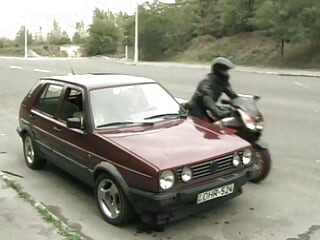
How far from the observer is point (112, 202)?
5.18 metres

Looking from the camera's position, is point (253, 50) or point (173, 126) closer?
point (173, 126)

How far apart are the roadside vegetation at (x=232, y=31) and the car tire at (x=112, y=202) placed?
2581 centimetres

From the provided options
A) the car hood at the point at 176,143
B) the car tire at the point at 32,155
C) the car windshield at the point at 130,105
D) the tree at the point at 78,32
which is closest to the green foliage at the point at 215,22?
the car tire at the point at 32,155

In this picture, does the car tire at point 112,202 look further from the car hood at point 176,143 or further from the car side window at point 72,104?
the car side window at point 72,104

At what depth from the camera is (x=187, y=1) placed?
4878 centimetres

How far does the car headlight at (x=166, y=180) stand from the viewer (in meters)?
4.59

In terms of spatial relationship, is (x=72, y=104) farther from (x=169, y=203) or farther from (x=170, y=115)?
(x=169, y=203)

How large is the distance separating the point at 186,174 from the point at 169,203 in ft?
1.05

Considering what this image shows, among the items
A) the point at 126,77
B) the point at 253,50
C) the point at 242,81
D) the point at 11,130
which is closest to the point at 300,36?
the point at 253,50

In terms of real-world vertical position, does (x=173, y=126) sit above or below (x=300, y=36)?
below

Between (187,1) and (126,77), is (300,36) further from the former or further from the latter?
(126,77)

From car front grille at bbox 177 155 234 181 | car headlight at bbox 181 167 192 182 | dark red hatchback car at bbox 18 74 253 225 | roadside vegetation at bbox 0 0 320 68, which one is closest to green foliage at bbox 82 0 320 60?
roadside vegetation at bbox 0 0 320 68

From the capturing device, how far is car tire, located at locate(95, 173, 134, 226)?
4.95 m

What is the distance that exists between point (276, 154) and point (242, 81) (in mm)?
13488
